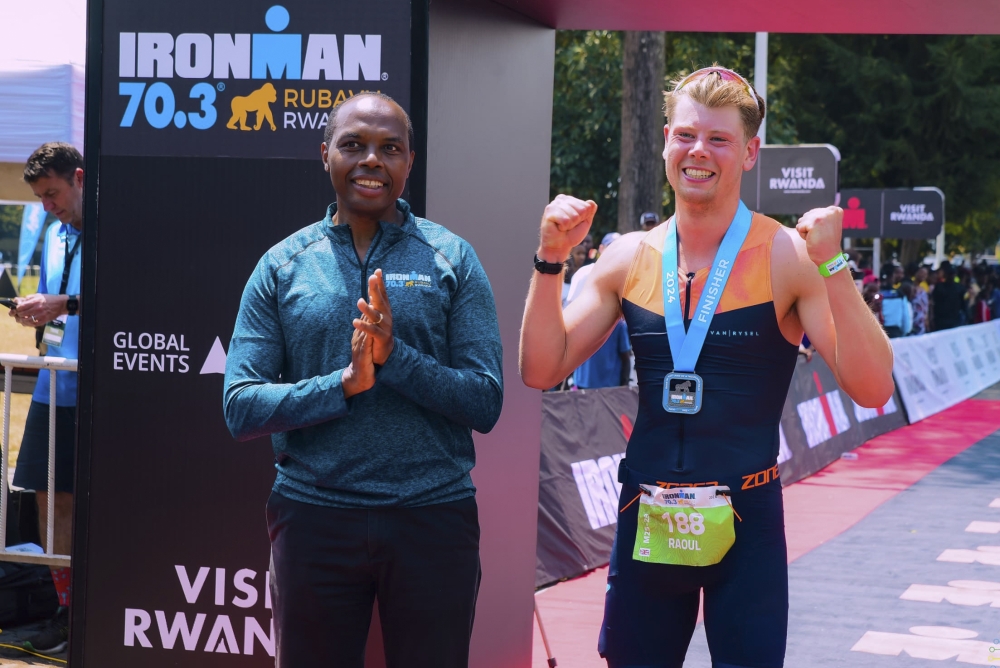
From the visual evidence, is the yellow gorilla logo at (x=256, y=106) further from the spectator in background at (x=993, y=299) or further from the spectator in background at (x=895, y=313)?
the spectator in background at (x=993, y=299)

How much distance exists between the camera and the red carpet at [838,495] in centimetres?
613

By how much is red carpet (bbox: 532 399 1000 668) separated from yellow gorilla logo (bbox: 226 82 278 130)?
2.82 meters

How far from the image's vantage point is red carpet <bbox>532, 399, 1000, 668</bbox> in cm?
613

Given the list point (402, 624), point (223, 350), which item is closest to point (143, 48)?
point (223, 350)

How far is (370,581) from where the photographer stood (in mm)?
2932

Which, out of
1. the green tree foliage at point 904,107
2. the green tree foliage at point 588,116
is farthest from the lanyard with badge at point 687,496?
the green tree foliage at point 904,107

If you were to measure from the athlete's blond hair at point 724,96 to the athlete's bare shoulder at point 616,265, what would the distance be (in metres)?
0.36

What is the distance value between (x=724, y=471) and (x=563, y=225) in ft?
2.34

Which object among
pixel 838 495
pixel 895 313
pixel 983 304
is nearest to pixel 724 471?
pixel 838 495

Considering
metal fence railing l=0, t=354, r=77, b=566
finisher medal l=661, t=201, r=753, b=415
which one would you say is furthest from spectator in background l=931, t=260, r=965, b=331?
finisher medal l=661, t=201, r=753, b=415

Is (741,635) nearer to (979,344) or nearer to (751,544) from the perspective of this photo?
(751,544)

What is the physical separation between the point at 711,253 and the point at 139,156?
2.11 meters

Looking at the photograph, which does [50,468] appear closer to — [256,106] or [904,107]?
[256,106]

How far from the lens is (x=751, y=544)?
294cm
